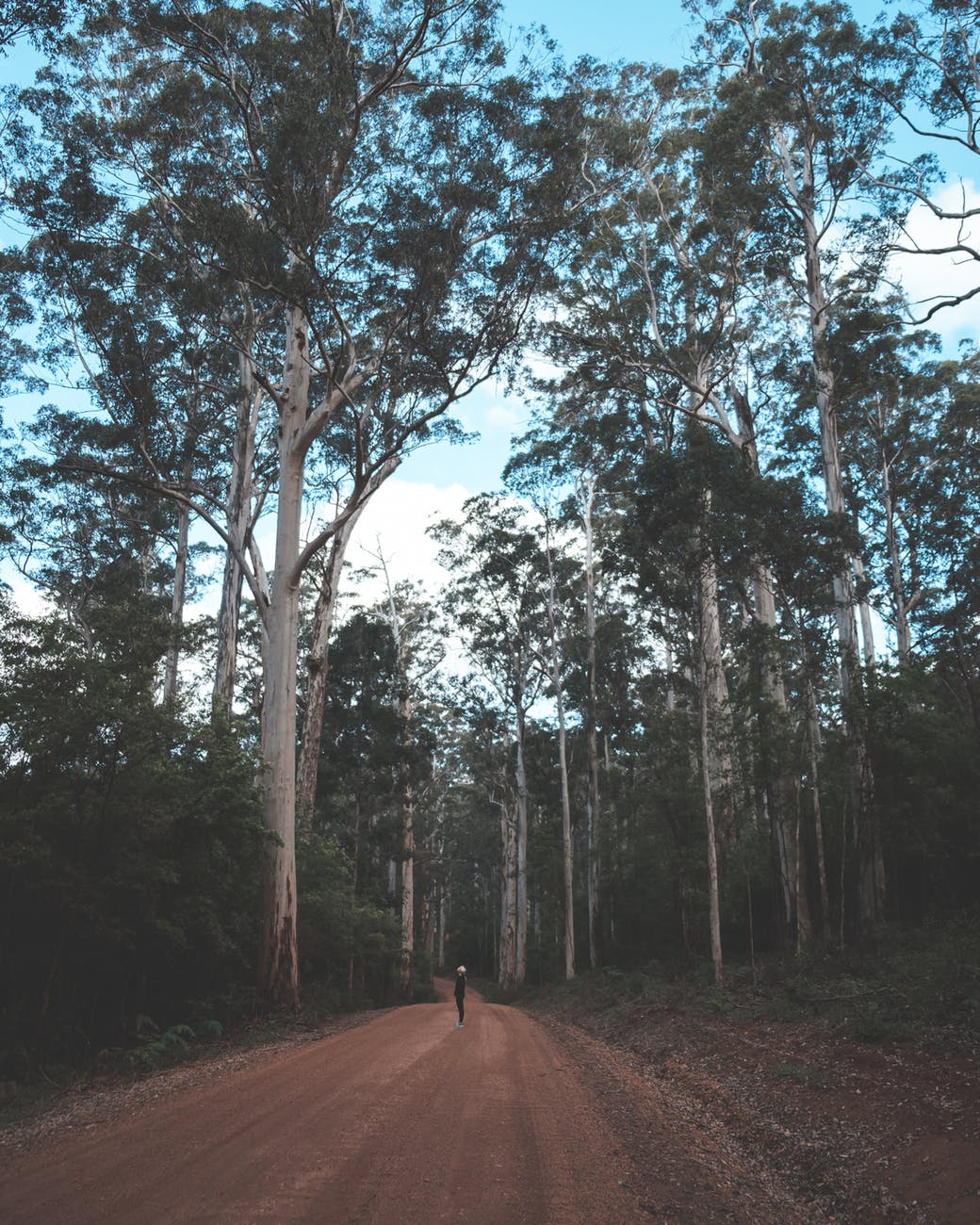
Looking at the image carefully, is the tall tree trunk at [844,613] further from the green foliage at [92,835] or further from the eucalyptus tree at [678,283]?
the green foliage at [92,835]

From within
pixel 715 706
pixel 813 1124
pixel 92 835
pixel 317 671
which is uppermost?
pixel 317 671

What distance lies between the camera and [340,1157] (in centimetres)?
502

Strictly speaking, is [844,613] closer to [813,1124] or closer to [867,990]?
[867,990]

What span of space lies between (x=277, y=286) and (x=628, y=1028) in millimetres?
13278

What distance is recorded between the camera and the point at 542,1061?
9602 millimetres

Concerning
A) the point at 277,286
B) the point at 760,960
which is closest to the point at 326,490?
the point at 277,286

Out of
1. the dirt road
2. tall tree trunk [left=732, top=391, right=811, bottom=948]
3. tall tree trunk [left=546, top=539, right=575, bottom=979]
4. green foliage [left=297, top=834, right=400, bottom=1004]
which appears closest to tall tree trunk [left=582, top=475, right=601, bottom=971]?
Result: tall tree trunk [left=546, top=539, right=575, bottom=979]

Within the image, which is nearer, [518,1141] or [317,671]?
[518,1141]

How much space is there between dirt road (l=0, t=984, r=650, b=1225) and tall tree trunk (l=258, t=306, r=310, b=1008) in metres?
4.41

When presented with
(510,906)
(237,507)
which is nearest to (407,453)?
(237,507)

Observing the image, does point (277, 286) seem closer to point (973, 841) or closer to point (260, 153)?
point (260, 153)

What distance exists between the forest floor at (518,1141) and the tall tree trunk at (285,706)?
320 centimetres

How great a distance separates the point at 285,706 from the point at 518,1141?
8832 mm

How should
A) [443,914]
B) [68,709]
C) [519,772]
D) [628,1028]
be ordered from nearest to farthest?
[68,709], [628,1028], [519,772], [443,914]
